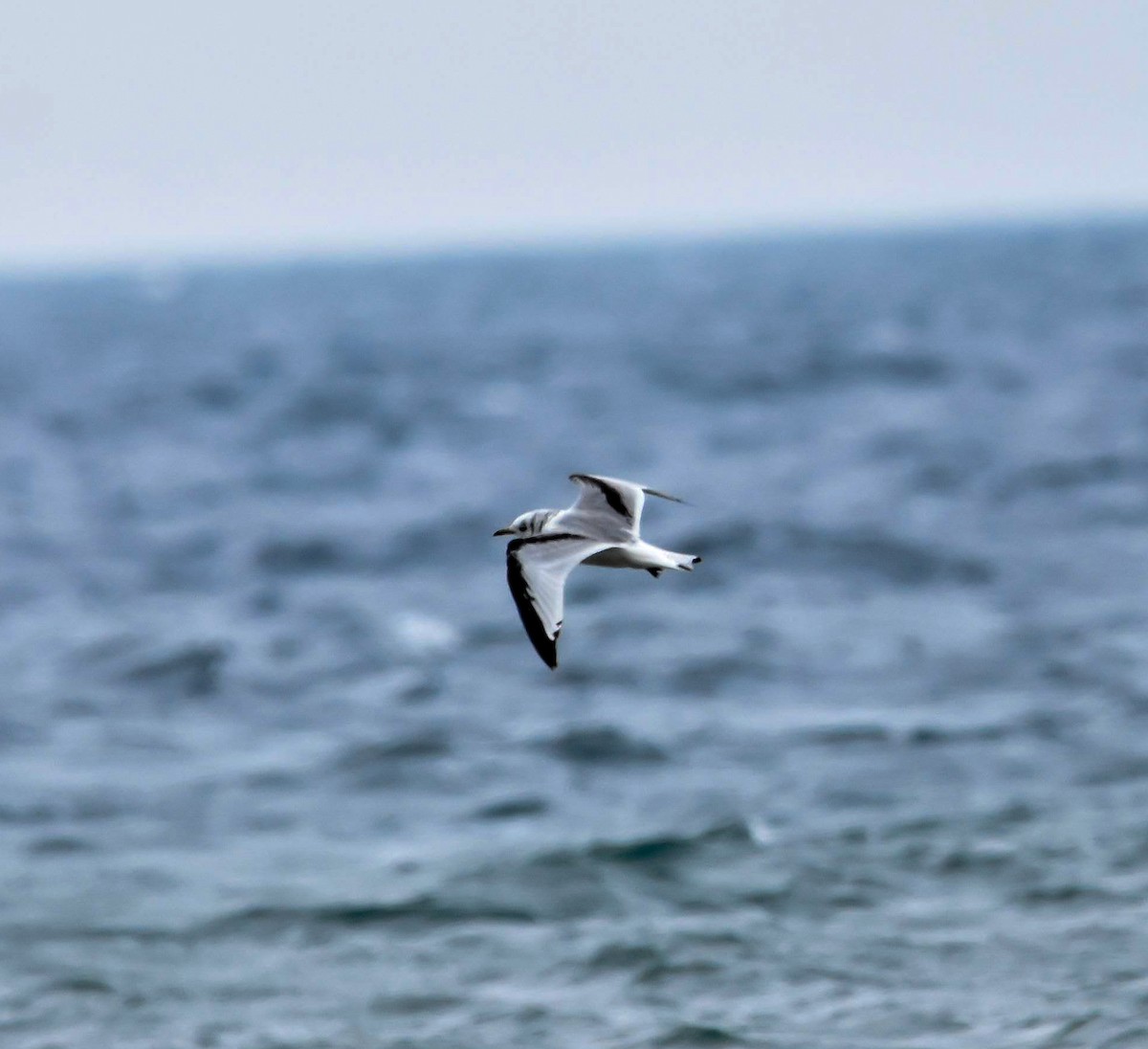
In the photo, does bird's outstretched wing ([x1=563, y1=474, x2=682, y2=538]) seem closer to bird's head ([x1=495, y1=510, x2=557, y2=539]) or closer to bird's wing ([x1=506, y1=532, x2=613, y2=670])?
bird's head ([x1=495, y1=510, x2=557, y2=539])

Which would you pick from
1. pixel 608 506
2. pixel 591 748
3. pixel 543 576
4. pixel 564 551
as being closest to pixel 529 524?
pixel 608 506

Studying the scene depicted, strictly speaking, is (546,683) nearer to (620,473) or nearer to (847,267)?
(620,473)

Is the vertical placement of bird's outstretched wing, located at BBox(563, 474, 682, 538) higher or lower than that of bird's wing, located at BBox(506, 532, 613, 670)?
higher

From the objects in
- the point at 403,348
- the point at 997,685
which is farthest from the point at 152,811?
the point at 403,348

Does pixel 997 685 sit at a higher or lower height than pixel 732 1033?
higher

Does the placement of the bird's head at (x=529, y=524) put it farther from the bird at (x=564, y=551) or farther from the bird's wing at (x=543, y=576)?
the bird's wing at (x=543, y=576)

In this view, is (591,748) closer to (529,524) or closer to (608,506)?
(608,506)

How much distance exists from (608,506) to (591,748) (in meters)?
9.35

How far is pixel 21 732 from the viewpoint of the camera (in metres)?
20.5

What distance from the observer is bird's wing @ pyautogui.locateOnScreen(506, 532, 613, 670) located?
28.1 ft

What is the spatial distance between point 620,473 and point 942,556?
11.6m

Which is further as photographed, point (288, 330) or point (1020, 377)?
point (288, 330)

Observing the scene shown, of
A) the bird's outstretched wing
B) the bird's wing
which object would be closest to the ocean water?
the bird's outstretched wing

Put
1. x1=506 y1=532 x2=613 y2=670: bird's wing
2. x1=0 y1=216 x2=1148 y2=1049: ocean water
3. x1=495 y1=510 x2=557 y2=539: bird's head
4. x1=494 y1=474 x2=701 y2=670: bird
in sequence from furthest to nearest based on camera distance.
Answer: x1=0 y1=216 x2=1148 y2=1049: ocean water, x1=495 y1=510 x2=557 y2=539: bird's head, x1=494 y1=474 x2=701 y2=670: bird, x1=506 y1=532 x2=613 y2=670: bird's wing
